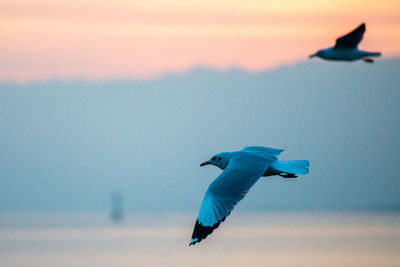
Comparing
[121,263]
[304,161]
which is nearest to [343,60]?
[304,161]

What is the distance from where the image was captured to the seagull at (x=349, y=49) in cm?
1919

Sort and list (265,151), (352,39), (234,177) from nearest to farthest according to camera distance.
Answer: (234,177) < (265,151) < (352,39)

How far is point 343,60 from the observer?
19.6 meters

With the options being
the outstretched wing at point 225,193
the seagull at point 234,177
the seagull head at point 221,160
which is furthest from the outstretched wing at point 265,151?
the outstretched wing at point 225,193

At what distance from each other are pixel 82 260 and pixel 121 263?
4970 mm

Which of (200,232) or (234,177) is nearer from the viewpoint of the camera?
(200,232)

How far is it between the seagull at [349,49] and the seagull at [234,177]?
2.45 meters

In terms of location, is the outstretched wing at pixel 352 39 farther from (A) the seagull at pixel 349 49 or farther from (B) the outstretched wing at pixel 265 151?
(B) the outstretched wing at pixel 265 151

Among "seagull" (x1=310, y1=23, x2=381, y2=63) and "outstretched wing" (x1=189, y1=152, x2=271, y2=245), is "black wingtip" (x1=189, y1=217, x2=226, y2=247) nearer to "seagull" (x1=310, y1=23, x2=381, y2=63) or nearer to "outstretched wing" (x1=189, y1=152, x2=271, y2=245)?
"outstretched wing" (x1=189, y1=152, x2=271, y2=245)

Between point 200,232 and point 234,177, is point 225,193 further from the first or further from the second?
point 200,232

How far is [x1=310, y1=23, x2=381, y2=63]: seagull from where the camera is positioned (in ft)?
63.0

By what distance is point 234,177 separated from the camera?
53.2ft

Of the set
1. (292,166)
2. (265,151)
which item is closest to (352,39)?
(265,151)

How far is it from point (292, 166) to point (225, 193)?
242 centimetres
